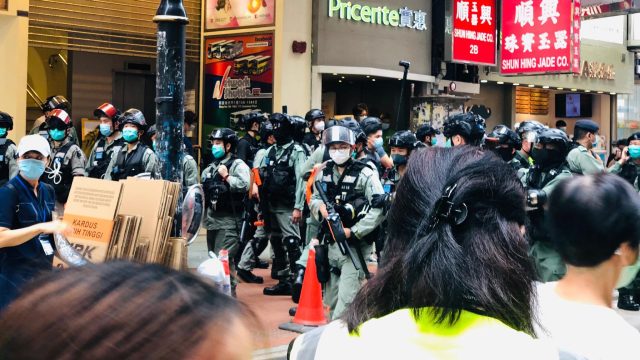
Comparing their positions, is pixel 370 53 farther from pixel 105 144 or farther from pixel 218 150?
pixel 105 144

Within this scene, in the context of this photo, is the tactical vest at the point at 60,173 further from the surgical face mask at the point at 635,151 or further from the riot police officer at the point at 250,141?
the surgical face mask at the point at 635,151

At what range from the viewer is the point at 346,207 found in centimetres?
769

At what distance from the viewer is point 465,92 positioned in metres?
20.5

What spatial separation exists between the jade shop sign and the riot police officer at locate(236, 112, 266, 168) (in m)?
5.31

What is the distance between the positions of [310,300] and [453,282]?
671 centimetres

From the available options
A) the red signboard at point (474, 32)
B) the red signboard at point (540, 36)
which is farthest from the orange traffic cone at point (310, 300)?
the red signboard at point (540, 36)

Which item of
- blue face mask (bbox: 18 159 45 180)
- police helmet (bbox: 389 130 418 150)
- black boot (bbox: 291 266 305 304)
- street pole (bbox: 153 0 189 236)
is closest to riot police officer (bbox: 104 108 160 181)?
black boot (bbox: 291 266 305 304)

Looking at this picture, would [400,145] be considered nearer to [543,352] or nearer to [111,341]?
[543,352]

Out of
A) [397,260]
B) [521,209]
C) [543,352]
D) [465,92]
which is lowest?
[543,352]

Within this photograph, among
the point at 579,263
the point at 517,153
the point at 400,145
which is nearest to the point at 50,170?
the point at 400,145

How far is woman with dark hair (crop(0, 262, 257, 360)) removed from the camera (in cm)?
97

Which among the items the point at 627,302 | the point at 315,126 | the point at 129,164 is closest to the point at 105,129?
the point at 129,164

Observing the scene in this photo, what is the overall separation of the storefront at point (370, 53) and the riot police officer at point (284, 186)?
6.68 metres

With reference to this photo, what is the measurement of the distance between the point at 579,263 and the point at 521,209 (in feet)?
2.40
